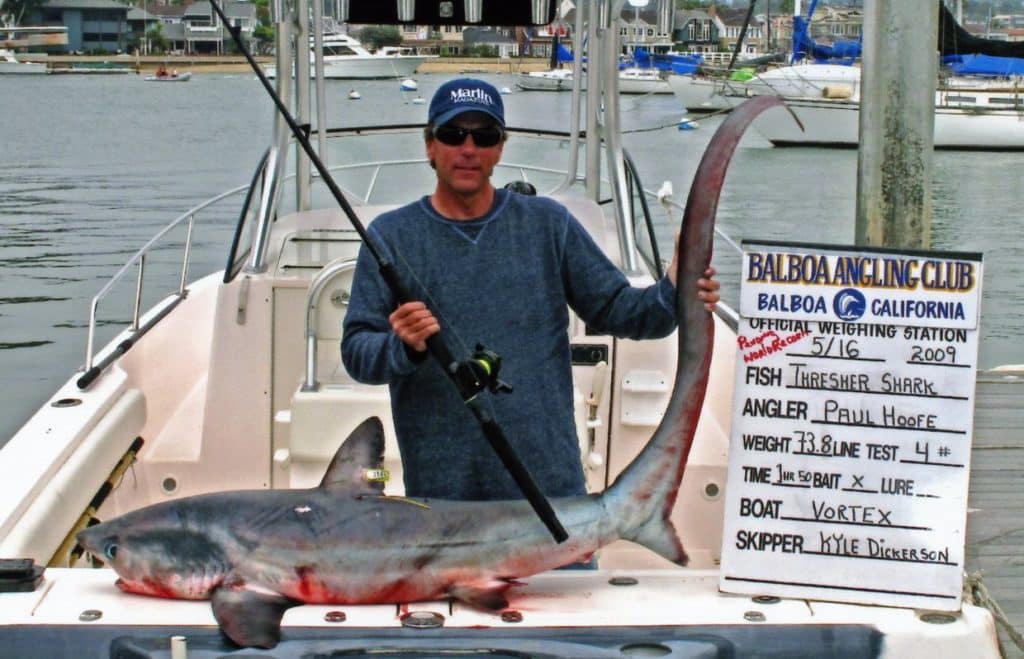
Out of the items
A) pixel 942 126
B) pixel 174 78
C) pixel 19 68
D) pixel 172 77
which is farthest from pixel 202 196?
pixel 19 68

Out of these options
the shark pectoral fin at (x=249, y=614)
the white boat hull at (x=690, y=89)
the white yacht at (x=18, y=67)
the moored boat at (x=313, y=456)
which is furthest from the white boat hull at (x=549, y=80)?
the white yacht at (x=18, y=67)

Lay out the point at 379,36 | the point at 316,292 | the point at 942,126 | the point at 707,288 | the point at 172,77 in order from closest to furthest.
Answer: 1. the point at 707,288
2. the point at 316,292
3. the point at 379,36
4. the point at 942,126
5. the point at 172,77

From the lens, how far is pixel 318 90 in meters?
6.11

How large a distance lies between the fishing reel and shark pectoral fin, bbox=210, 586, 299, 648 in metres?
0.62

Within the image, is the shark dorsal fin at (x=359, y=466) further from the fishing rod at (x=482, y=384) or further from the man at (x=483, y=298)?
the fishing rod at (x=482, y=384)

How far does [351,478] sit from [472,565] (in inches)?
13.5

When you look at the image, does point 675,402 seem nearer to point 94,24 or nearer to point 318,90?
point 318,90

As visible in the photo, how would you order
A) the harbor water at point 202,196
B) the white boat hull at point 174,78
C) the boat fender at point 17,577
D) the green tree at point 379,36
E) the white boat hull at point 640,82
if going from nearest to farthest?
the boat fender at point 17,577 < the green tree at point 379,36 < the harbor water at point 202,196 < the white boat hull at point 640,82 < the white boat hull at point 174,78

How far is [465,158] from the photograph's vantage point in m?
3.31

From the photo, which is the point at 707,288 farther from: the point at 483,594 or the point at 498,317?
the point at 483,594

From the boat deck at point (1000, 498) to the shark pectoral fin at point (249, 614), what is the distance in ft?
7.76

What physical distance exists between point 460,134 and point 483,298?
0.38m

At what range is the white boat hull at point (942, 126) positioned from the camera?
37.2 m

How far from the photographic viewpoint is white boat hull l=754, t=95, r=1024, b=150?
122ft
